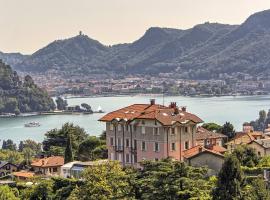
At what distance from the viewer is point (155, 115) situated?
18250mm

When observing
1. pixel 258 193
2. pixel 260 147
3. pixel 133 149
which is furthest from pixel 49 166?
pixel 258 193

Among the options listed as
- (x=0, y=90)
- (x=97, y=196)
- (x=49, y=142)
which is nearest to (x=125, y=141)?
(x=97, y=196)

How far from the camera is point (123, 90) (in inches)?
6083

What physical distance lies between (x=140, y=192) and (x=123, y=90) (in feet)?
461

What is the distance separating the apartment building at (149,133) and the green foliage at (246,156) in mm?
1975

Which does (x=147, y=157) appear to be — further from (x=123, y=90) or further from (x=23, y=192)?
(x=123, y=90)

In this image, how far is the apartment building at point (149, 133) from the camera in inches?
712

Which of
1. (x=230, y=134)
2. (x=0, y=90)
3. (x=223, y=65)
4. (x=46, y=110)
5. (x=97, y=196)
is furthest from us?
(x=223, y=65)

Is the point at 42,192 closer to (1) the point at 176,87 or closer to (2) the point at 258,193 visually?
(2) the point at 258,193

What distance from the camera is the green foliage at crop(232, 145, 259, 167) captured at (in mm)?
16188

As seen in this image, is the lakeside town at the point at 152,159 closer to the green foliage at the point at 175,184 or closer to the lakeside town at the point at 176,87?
the green foliage at the point at 175,184

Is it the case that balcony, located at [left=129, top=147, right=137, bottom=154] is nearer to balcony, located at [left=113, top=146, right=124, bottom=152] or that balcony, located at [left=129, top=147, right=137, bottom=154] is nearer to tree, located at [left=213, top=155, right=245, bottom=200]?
balcony, located at [left=113, top=146, right=124, bottom=152]

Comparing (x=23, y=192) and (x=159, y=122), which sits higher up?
(x=159, y=122)

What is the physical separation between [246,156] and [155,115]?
2924mm
